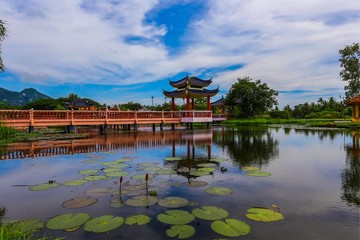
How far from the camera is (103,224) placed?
3.79m

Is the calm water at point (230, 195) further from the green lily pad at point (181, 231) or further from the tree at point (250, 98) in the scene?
the tree at point (250, 98)

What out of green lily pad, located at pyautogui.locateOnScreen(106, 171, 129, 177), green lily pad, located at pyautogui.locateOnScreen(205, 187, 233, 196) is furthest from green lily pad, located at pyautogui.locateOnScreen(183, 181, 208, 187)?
green lily pad, located at pyautogui.locateOnScreen(106, 171, 129, 177)

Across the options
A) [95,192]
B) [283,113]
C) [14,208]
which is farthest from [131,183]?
[283,113]

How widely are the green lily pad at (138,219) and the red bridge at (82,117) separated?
15.3m

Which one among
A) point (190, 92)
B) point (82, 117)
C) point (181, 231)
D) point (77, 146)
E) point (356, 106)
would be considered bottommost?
point (181, 231)

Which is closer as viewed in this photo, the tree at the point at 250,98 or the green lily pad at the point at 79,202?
the green lily pad at the point at 79,202

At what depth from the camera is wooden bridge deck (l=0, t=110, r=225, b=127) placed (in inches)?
711

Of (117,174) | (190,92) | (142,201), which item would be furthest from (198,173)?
(190,92)

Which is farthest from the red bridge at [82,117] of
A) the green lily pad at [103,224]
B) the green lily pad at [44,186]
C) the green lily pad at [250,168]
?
the green lily pad at [250,168]

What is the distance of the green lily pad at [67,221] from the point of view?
3.77 metres

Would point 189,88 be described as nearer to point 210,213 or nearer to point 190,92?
point 190,92

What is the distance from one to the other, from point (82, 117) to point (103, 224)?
1959cm

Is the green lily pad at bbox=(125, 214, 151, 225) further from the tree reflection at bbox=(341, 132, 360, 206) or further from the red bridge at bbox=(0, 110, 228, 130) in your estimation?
the red bridge at bbox=(0, 110, 228, 130)

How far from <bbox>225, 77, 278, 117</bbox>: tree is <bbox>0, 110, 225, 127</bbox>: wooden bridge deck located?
1606cm
